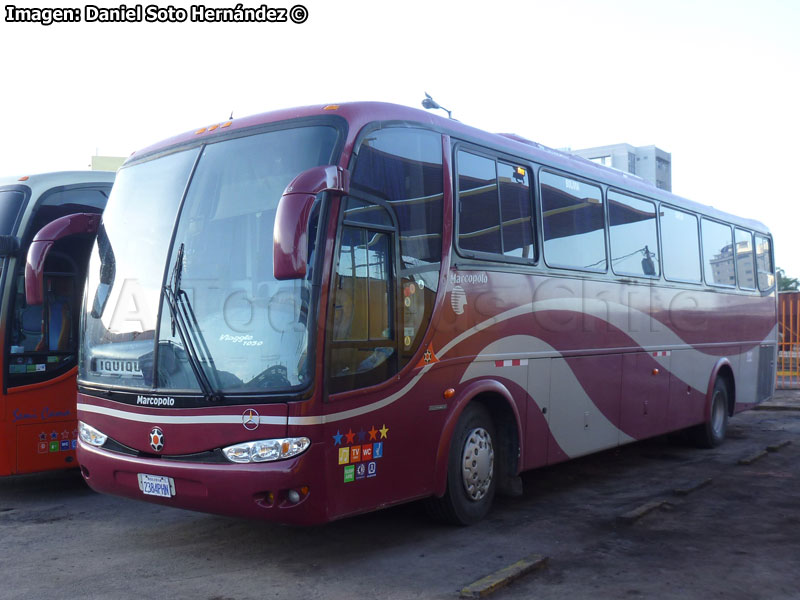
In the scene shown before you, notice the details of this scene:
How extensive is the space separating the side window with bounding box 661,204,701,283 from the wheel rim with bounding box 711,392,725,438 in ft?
6.38

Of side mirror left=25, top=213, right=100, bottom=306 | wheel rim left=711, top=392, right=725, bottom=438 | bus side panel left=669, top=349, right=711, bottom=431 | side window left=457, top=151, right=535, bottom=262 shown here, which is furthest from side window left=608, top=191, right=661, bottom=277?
side mirror left=25, top=213, right=100, bottom=306

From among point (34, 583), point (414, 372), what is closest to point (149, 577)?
point (34, 583)

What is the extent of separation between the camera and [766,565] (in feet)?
20.2

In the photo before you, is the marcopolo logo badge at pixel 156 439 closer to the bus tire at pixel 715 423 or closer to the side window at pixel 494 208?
the side window at pixel 494 208

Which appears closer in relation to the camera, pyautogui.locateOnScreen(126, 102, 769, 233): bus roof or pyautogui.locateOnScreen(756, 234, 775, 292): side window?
pyautogui.locateOnScreen(126, 102, 769, 233): bus roof

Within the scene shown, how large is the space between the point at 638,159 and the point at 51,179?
5810 centimetres

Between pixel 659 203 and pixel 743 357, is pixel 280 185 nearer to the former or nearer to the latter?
pixel 659 203

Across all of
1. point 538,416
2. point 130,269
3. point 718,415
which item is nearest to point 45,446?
point 130,269

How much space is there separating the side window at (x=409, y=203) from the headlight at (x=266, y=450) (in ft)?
3.81

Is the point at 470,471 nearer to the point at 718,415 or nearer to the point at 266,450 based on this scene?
the point at 266,450

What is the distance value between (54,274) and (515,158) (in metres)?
4.78

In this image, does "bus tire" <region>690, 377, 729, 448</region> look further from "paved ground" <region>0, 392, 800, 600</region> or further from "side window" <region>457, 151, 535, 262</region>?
"side window" <region>457, 151, 535, 262</region>

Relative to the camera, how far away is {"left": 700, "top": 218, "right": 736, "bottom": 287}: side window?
1245 centimetres

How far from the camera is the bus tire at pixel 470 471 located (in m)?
7.01
